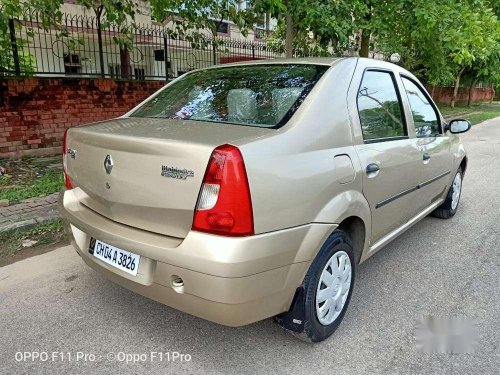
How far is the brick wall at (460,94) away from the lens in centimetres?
2564

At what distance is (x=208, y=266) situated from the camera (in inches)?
74.9

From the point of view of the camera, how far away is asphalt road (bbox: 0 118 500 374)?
7.48ft

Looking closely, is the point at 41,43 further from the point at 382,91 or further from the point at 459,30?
the point at 459,30

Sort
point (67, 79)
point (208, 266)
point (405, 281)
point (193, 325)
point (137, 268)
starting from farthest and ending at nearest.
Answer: point (67, 79) < point (405, 281) < point (193, 325) < point (137, 268) < point (208, 266)

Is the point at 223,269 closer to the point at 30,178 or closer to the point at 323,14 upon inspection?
the point at 30,178

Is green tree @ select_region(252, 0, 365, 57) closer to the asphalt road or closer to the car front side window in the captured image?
the car front side window

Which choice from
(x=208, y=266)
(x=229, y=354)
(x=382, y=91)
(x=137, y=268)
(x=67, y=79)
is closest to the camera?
(x=208, y=266)

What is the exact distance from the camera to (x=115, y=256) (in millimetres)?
2301

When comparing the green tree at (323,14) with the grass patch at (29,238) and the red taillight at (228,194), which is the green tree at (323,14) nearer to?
the grass patch at (29,238)

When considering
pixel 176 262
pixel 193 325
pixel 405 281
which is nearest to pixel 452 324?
pixel 405 281

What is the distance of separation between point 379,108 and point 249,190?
4.90ft

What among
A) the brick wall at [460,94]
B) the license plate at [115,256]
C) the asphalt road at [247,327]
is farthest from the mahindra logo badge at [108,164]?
the brick wall at [460,94]

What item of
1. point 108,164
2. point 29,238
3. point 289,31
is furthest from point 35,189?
point 289,31

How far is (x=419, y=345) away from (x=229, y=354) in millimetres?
1129
